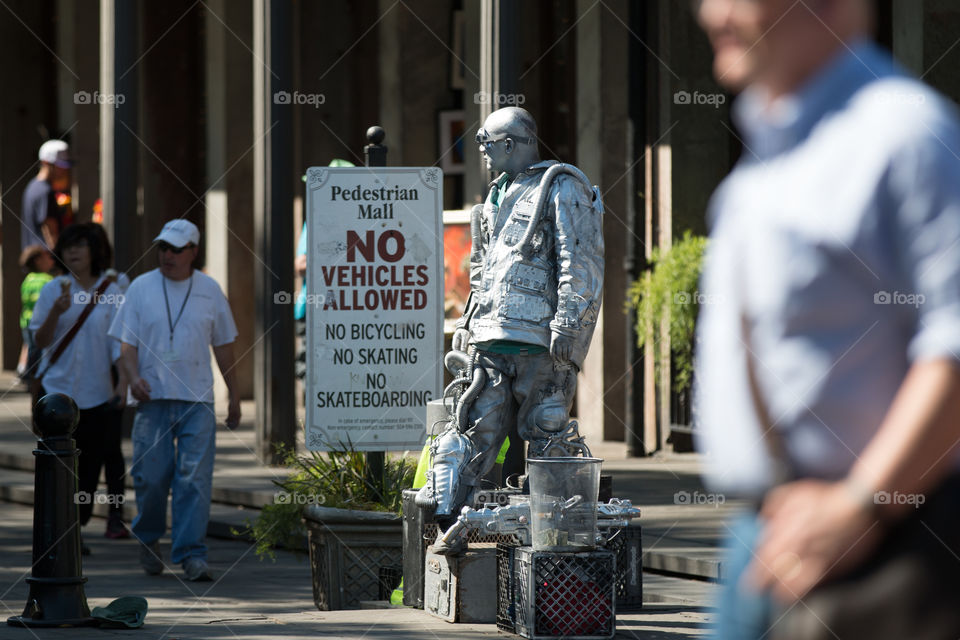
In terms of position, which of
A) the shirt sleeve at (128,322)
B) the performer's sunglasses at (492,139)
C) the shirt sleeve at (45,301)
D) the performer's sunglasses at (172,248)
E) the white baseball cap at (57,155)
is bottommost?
the shirt sleeve at (128,322)

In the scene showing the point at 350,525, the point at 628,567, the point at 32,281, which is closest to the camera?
the point at 628,567

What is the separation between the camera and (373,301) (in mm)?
8750

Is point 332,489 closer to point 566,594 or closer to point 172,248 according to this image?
point 172,248

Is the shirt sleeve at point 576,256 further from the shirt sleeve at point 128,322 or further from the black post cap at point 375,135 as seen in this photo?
the shirt sleeve at point 128,322

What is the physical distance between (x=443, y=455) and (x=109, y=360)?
12.9 ft

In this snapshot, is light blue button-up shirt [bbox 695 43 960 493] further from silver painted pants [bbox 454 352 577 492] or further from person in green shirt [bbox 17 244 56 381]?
person in green shirt [bbox 17 244 56 381]

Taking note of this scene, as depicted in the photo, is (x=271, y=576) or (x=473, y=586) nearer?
(x=473, y=586)

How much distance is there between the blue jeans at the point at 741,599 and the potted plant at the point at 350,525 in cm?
574

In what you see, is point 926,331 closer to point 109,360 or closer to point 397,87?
point 109,360

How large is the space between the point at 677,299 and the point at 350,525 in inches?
228

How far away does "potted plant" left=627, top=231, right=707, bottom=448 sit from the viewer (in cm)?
1284

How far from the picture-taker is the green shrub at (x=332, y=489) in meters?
8.12

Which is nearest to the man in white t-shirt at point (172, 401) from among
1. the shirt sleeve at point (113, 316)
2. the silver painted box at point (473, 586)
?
the shirt sleeve at point (113, 316)

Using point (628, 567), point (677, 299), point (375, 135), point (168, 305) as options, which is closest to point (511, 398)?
point (628, 567)
